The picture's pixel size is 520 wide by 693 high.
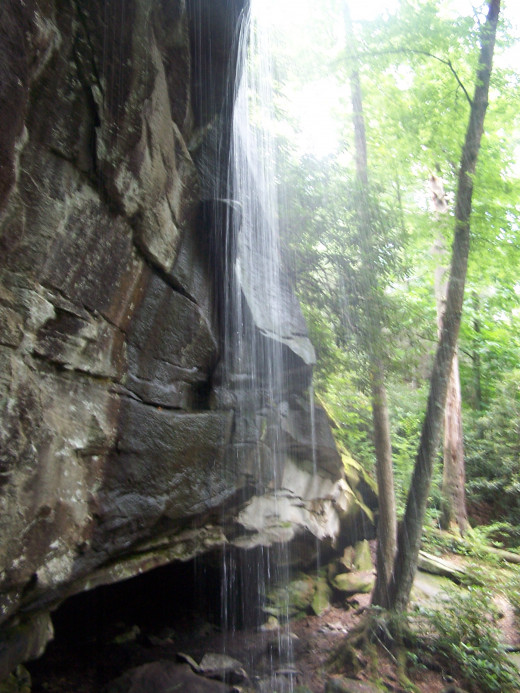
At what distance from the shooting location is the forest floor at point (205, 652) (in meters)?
6.29

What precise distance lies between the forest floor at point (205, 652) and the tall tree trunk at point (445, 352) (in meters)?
1.06

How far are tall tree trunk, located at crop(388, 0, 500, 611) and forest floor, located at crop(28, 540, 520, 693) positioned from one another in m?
1.06

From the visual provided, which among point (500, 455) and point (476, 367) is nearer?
point (500, 455)

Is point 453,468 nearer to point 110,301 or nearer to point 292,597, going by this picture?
point 292,597

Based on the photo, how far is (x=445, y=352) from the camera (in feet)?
25.6

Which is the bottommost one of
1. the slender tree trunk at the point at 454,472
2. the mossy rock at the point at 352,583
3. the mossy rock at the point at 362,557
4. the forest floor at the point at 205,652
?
the forest floor at the point at 205,652

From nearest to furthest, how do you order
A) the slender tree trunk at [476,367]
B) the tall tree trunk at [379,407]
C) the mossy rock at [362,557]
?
the tall tree trunk at [379,407], the mossy rock at [362,557], the slender tree trunk at [476,367]

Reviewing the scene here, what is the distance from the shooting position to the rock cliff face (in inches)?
151

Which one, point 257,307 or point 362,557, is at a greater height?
point 257,307

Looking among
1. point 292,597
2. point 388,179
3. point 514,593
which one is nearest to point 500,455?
point 514,593

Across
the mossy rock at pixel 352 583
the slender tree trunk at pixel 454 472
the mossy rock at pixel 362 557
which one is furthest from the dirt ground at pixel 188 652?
the slender tree trunk at pixel 454 472

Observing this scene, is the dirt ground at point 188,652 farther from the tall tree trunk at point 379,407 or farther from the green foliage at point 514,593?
the tall tree trunk at point 379,407

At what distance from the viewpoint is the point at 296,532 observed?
27.2 feet

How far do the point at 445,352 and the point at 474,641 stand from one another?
14.1ft
